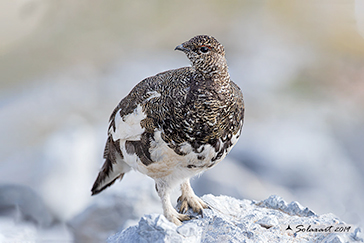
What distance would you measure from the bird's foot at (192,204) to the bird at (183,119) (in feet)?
0.58

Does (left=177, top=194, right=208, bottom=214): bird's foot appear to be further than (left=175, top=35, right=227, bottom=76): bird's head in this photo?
Yes

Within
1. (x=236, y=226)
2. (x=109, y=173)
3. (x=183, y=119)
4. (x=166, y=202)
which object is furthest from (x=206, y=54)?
(x=109, y=173)

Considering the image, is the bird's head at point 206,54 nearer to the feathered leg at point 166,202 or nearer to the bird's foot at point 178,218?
the feathered leg at point 166,202

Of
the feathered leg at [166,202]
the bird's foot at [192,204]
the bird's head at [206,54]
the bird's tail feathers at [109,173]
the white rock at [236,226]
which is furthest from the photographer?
the bird's tail feathers at [109,173]

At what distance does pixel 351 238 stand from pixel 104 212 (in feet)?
8.33

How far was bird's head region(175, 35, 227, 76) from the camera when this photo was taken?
6.79 feet

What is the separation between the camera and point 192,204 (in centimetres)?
273

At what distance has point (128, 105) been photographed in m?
2.51

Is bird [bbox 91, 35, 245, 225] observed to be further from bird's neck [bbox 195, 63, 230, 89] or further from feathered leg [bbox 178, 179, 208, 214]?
feathered leg [bbox 178, 179, 208, 214]

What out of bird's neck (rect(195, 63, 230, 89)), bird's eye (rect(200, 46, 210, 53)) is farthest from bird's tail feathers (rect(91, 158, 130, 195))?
bird's eye (rect(200, 46, 210, 53))

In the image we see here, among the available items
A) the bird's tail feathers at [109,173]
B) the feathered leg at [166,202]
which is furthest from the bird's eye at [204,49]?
the bird's tail feathers at [109,173]

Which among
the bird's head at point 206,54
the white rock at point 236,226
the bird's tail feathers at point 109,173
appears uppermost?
the bird's head at point 206,54

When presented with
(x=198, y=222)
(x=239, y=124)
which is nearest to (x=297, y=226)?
(x=198, y=222)

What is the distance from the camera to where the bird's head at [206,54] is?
2068 millimetres
